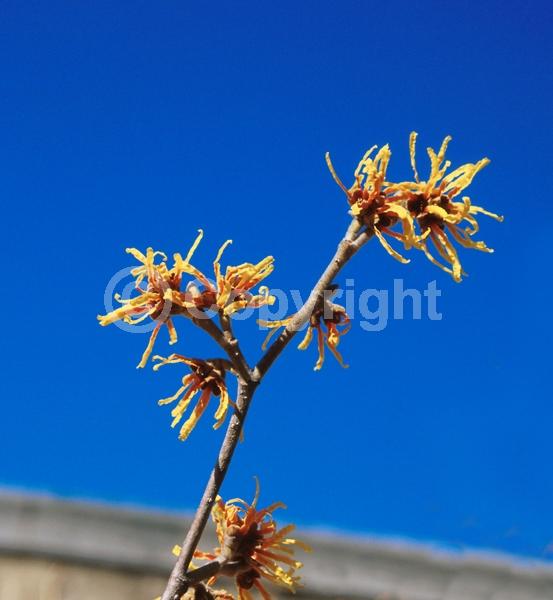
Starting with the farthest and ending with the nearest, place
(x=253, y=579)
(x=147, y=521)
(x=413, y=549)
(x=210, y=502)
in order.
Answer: (x=413, y=549) → (x=147, y=521) → (x=253, y=579) → (x=210, y=502)

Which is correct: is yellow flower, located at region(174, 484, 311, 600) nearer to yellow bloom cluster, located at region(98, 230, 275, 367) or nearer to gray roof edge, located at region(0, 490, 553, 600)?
yellow bloom cluster, located at region(98, 230, 275, 367)

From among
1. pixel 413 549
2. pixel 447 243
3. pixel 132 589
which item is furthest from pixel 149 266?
pixel 413 549

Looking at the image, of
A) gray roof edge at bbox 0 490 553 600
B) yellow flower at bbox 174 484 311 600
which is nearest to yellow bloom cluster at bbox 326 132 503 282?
yellow flower at bbox 174 484 311 600

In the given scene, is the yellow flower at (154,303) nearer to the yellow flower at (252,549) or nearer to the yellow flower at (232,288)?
the yellow flower at (232,288)

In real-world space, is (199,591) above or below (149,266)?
below

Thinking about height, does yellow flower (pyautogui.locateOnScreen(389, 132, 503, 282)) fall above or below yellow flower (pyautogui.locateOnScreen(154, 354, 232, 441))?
above

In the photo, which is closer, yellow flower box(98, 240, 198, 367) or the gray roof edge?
yellow flower box(98, 240, 198, 367)

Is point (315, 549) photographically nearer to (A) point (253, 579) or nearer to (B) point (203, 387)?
(A) point (253, 579)
